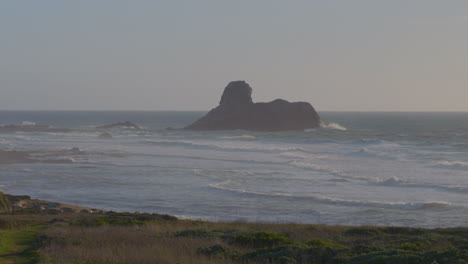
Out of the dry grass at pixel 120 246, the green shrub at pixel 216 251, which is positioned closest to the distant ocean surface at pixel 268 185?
the dry grass at pixel 120 246

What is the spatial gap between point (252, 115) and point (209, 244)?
313 ft

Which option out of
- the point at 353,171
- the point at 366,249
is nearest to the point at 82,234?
the point at 366,249

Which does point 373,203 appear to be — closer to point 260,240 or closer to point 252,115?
point 260,240

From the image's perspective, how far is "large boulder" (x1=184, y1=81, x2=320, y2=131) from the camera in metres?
104

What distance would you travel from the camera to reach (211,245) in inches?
437

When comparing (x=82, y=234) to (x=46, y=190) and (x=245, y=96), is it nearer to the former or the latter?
(x=46, y=190)

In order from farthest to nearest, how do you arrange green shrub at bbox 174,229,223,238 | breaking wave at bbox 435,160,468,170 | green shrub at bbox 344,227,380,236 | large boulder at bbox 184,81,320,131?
large boulder at bbox 184,81,320,131
breaking wave at bbox 435,160,468,170
green shrub at bbox 344,227,380,236
green shrub at bbox 174,229,223,238

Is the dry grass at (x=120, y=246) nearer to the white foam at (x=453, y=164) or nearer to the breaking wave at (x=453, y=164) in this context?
the breaking wave at (x=453, y=164)

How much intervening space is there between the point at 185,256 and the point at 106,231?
4017mm

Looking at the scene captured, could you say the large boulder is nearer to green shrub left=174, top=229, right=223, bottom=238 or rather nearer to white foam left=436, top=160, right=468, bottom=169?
white foam left=436, top=160, right=468, bottom=169

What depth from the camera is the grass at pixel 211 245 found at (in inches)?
369

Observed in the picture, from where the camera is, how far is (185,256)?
9.45 m

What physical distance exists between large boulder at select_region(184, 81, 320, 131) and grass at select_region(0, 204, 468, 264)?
87.9 m

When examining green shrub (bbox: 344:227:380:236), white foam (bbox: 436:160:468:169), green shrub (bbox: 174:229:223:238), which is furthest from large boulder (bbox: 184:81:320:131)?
green shrub (bbox: 174:229:223:238)
